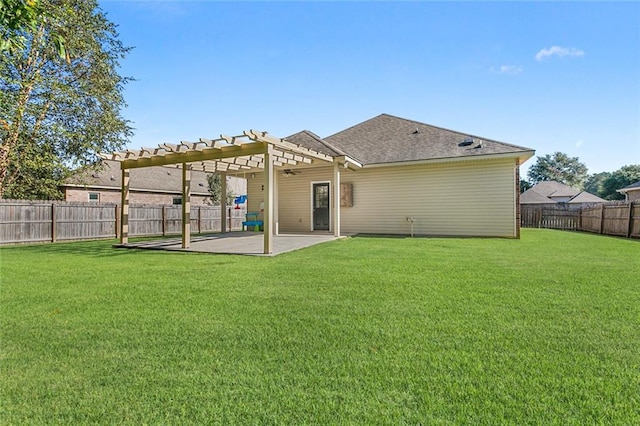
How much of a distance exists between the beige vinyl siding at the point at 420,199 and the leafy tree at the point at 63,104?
8.34 metres

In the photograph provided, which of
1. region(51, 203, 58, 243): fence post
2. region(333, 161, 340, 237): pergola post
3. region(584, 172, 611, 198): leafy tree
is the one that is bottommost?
region(51, 203, 58, 243): fence post

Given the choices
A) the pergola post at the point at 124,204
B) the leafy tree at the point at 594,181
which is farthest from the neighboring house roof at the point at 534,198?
the leafy tree at the point at 594,181

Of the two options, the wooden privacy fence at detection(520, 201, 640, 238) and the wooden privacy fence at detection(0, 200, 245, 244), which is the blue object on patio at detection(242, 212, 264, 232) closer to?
the wooden privacy fence at detection(0, 200, 245, 244)

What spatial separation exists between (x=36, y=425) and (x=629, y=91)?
1616cm

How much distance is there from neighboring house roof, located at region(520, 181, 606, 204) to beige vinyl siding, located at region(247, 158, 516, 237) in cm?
2835

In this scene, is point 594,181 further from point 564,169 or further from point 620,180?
point 620,180

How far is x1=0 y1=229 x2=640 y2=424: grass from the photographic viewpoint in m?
1.75

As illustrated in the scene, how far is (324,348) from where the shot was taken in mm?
2475

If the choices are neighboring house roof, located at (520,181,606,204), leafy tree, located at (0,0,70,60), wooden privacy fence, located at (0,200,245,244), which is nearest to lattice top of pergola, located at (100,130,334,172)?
leafy tree, located at (0,0,70,60)

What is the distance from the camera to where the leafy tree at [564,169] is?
57.2 m

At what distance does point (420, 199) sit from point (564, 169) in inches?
2413

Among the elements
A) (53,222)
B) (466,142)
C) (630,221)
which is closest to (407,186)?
(466,142)

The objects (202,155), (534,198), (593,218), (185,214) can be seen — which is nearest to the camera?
(202,155)

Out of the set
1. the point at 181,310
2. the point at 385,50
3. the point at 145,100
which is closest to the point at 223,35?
the point at 385,50
